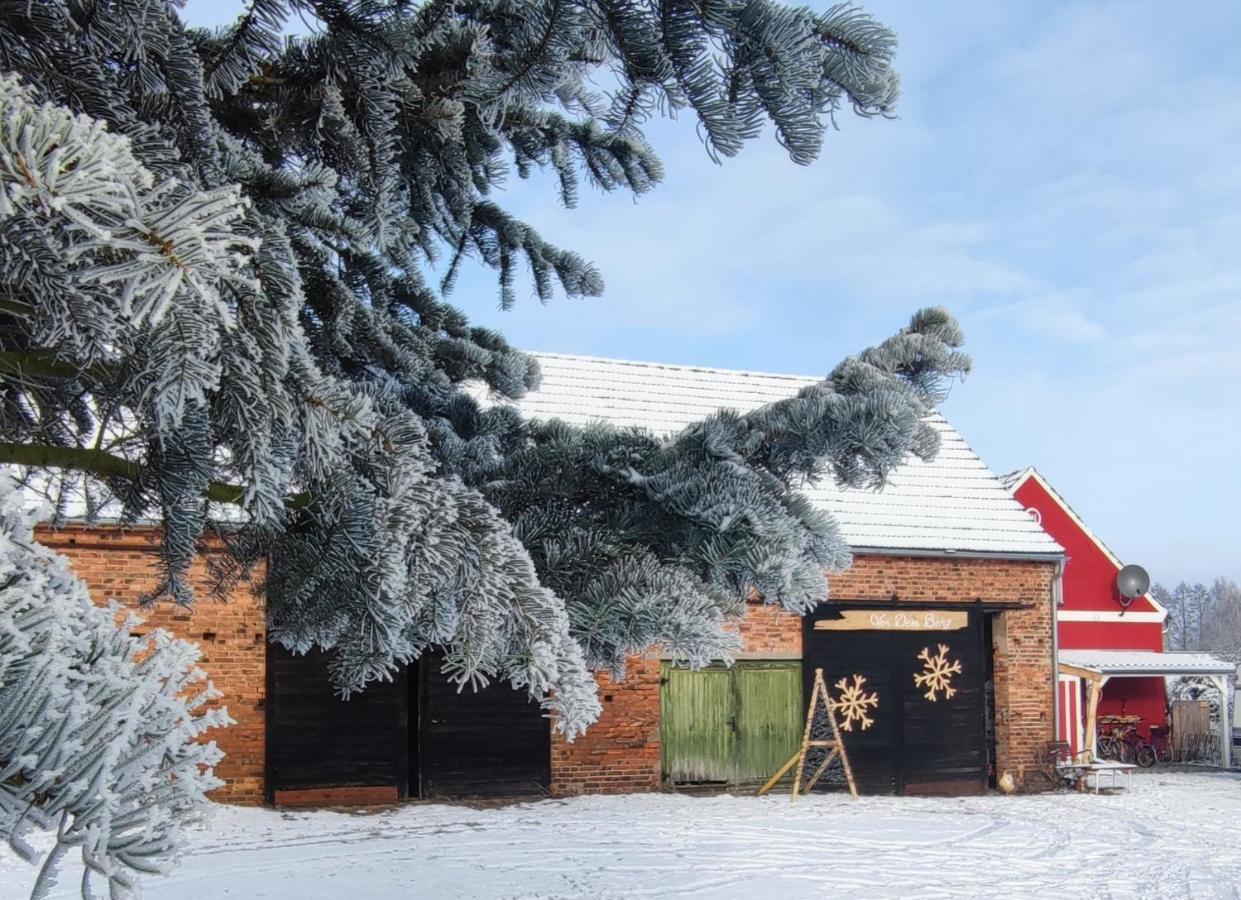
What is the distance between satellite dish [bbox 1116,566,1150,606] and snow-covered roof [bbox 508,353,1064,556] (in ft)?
23.3

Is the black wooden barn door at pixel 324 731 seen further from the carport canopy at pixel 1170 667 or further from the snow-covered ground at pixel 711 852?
the carport canopy at pixel 1170 667

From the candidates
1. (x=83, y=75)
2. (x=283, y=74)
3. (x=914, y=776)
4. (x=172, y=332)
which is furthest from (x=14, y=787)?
(x=914, y=776)

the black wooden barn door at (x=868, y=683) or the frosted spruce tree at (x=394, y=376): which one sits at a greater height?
the frosted spruce tree at (x=394, y=376)

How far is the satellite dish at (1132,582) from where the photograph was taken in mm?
21891

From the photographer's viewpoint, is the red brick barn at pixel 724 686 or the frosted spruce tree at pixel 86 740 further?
the red brick barn at pixel 724 686

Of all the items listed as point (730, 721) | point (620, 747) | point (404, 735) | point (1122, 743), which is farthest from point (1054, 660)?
point (404, 735)

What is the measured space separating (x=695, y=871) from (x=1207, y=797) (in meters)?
10.1

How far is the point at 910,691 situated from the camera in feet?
47.2

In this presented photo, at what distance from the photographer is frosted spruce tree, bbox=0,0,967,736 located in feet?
6.38

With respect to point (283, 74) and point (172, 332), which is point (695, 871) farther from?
point (172, 332)

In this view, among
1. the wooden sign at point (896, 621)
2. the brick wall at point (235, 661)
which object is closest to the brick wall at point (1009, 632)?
the wooden sign at point (896, 621)

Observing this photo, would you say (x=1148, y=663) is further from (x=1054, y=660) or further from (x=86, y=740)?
(x=86, y=740)

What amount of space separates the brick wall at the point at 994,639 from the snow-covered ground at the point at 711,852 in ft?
3.04

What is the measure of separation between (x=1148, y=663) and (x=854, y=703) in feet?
29.5
